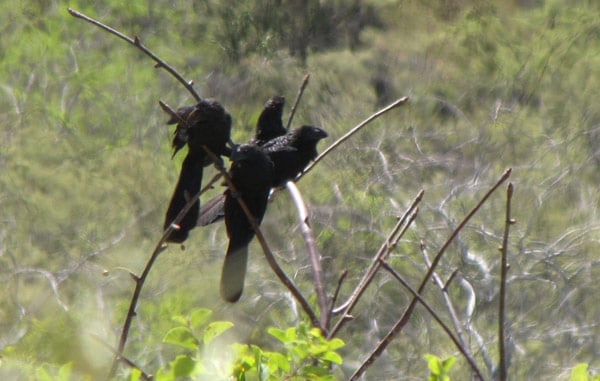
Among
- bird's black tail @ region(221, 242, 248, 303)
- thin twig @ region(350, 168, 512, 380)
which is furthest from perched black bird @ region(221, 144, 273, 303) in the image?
thin twig @ region(350, 168, 512, 380)

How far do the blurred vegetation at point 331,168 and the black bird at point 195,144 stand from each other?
10.00ft

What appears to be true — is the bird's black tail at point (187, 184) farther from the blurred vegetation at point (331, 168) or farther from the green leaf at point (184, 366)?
Answer: the blurred vegetation at point (331, 168)

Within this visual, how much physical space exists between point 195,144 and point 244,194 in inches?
10.6

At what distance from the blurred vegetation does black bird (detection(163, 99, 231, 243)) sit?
3.05 meters

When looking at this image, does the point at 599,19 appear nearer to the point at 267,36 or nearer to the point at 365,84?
the point at 365,84

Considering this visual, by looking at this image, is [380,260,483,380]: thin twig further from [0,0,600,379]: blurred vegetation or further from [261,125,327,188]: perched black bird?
[0,0,600,379]: blurred vegetation

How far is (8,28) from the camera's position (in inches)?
378

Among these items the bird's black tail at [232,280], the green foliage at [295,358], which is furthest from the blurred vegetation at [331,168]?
the green foliage at [295,358]

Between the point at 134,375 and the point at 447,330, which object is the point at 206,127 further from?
the point at 134,375

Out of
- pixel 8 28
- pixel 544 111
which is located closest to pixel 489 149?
pixel 544 111

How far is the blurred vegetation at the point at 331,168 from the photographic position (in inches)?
260

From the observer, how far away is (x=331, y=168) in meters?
7.97

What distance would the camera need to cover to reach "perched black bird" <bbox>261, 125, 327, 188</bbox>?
3.17 m

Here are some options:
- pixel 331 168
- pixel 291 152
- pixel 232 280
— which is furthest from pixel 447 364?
pixel 331 168
